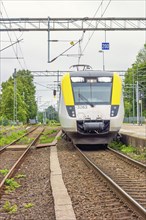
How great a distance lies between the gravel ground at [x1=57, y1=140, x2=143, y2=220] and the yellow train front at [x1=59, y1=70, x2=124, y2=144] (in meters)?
5.18

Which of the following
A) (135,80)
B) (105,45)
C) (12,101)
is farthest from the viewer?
(135,80)

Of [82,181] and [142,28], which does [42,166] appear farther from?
[142,28]

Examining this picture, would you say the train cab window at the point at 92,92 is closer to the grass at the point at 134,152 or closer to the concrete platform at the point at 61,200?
the grass at the point at 134,152

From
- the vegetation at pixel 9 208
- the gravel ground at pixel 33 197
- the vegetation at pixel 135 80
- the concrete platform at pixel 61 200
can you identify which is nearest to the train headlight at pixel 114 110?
the gravel ground at pixel 33 197

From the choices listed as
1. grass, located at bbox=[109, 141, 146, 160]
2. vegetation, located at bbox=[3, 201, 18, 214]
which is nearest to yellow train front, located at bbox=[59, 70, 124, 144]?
grass, located at bbox=[109, 141, 146, 160]

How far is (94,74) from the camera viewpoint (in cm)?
1753

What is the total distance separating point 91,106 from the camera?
16766 mm

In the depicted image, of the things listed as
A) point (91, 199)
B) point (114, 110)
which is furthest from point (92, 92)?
point (91, 199)

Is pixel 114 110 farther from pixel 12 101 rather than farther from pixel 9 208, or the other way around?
pixel 12 101


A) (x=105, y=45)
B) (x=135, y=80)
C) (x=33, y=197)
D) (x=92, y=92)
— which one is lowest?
(x=33, y=197)

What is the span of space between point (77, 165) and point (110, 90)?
16.6 ft

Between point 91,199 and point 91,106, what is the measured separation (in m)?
9.48

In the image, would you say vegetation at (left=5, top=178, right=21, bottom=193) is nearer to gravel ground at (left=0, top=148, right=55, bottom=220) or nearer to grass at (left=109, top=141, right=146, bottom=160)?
gravel ground at (left=0, top=148, right=55, bottom=220)

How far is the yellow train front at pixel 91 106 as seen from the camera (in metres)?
16.5
